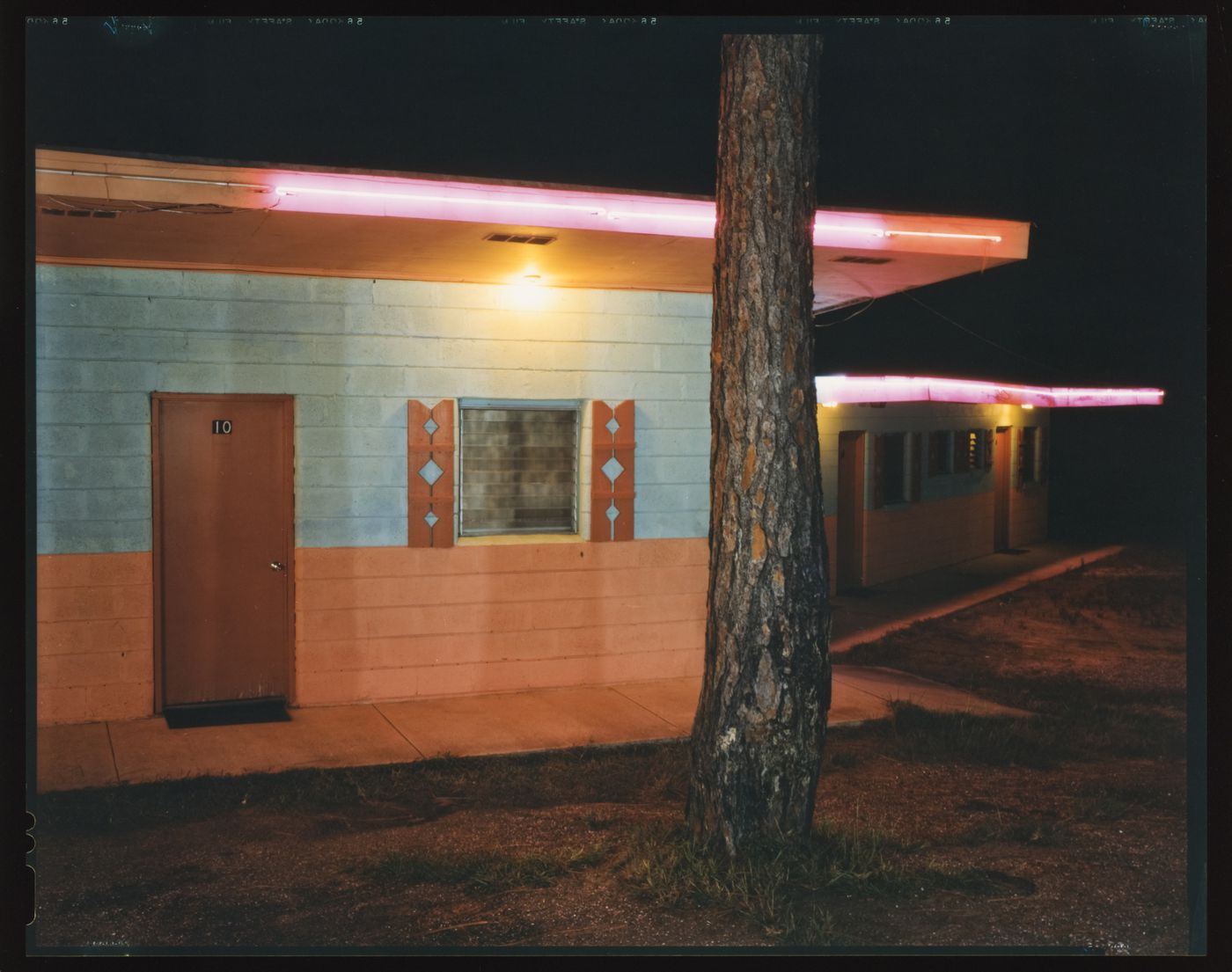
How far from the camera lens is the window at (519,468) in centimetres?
939

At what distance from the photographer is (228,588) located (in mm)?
8656

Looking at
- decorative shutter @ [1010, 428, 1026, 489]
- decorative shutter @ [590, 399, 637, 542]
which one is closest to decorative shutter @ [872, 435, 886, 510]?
decorative shutter @ [1010, 428, 1026, 489]

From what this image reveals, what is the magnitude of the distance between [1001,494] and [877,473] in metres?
6.59

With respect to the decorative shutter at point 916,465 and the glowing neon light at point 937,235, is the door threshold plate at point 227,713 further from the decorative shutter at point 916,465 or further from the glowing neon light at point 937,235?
Answer: the decorative shutter at point 916,465

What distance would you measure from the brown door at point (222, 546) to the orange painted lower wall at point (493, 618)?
0.24 metres

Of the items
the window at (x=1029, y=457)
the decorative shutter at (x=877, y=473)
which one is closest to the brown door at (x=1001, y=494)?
the window at (x=1029, y=457)

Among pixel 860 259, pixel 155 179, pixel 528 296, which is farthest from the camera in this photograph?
pixel 528 296

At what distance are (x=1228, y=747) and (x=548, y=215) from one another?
471 centimetres

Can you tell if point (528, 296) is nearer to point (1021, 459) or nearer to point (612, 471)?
point (612, 471)

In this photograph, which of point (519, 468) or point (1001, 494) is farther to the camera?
point (1001, 494)

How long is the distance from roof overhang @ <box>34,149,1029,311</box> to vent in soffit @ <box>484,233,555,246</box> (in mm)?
54

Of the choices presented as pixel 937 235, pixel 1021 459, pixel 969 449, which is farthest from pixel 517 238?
pixel 1021 459

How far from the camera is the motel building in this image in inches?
297

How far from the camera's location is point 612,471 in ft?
31.5
